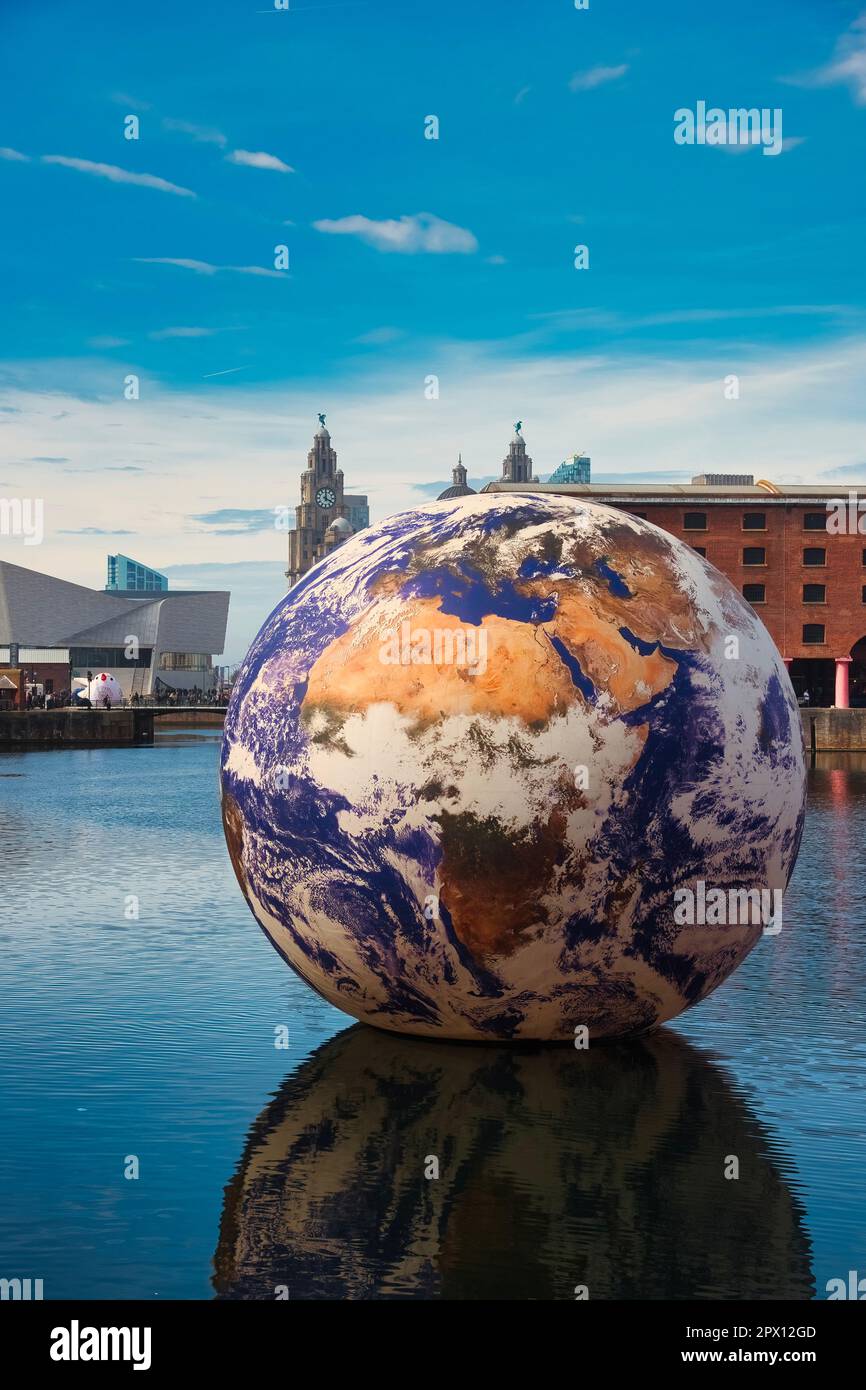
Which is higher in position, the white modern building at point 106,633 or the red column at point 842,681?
the white modern building at point 106,633

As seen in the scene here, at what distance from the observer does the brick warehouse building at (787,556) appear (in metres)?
72.1

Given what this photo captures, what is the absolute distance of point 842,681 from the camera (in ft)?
237

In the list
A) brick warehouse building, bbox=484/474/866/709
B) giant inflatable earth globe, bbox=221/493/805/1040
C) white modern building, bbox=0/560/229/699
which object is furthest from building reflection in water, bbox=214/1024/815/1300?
white modern building, bbox=0/560/229/699

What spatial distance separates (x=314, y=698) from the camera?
965cm

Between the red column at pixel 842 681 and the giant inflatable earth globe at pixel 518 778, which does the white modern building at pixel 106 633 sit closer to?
the red column at pixel 842 681

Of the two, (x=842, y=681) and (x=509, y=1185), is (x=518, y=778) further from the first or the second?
(x=842, y=681)

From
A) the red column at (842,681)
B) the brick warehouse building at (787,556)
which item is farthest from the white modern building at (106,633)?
the red column at (842,681)

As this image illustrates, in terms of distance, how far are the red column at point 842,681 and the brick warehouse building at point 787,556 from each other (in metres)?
0.05

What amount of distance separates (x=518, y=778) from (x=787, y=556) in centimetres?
6604

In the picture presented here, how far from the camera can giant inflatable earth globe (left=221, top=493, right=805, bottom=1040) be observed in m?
9.08

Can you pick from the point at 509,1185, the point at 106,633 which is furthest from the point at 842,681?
the point at 106,633

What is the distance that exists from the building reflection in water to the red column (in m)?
64.3
